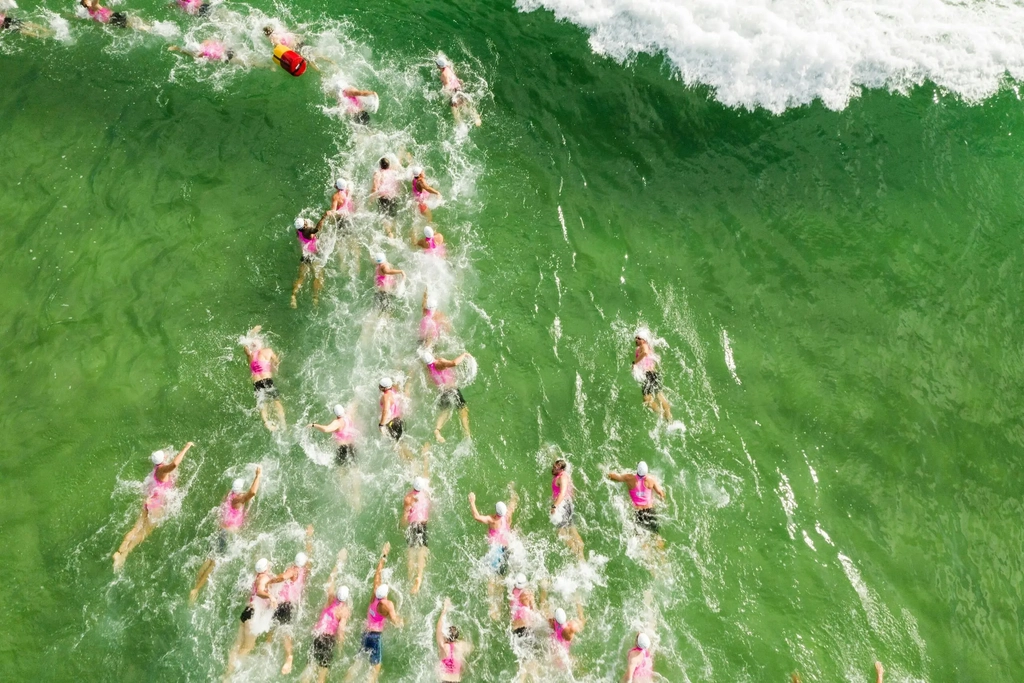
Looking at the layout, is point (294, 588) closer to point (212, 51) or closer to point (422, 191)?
point (422, 191)

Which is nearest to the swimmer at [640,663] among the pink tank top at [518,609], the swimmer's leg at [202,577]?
the pink tank top at [518,609]

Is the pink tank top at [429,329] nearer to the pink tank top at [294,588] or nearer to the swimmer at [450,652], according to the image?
the pink tank top at [294,588]

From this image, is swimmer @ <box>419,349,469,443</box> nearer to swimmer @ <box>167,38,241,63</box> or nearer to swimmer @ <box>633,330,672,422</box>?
swimmer @ <box>633,330,672,422</box>

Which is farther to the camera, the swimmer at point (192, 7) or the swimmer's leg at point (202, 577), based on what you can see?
the swimmer at point (192, 7)

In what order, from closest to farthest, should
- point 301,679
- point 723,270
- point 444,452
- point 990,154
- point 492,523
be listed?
point 301,679 → point 492,523 → point 444,452 → point 723,270 → point 990,154

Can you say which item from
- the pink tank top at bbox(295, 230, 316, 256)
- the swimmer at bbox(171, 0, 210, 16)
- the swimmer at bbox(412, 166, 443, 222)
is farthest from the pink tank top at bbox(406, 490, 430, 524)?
the swimmer at bbox(171, 0, 210, 16)

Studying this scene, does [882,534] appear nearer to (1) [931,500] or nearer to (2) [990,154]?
(1) [931,500]

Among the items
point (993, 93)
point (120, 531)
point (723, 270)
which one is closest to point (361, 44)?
point (723, 270)
